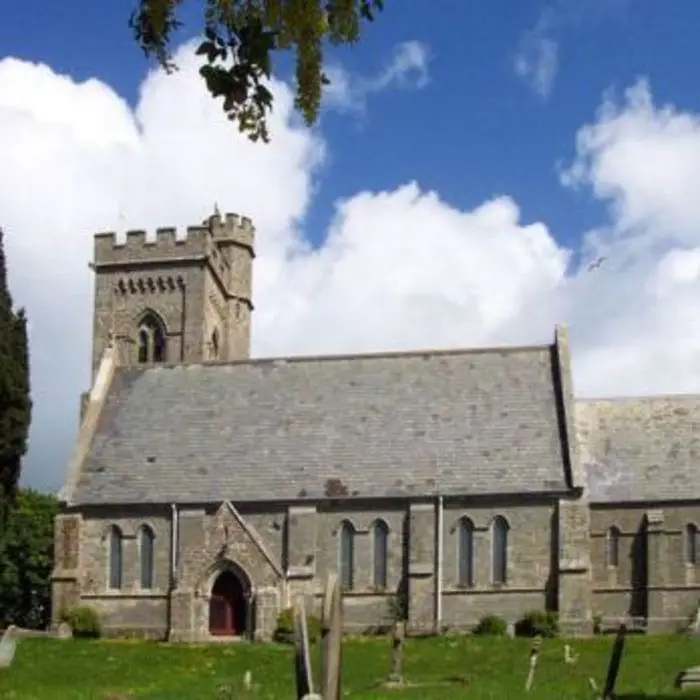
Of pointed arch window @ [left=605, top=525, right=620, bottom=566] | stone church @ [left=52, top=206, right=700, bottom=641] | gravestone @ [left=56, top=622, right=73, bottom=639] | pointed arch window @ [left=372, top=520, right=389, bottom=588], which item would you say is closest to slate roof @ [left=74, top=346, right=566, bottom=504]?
stone church @ [left=52, top=206, right=700, bottom=641]

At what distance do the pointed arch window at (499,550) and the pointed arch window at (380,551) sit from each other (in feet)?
12.7

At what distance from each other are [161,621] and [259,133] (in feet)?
178

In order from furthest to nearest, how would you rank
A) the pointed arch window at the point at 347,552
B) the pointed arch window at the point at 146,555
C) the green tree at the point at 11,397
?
1. the pointed arch window at the point at 146,555
2. the pointed arch window at the point at 347,552
3. the green tree at the point at 11,397

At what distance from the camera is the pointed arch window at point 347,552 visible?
192 feet

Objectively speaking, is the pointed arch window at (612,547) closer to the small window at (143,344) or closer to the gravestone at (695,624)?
the gravestone at (695,624)

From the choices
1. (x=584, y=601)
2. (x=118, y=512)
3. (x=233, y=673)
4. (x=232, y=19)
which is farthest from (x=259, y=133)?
(x=118, y=512)

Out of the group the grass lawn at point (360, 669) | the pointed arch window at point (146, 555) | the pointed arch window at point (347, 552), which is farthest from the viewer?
the pointed arch window at point (146, 555)

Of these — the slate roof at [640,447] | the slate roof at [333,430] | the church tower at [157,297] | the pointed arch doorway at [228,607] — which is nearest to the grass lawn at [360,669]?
the pointed arch doorway at [228,607]

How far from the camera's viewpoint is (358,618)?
191 feet

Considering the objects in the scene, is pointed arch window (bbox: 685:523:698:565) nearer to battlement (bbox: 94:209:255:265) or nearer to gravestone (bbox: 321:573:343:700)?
battlement (bbox: 94:209:255:265)

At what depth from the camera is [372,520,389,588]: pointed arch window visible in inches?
2296

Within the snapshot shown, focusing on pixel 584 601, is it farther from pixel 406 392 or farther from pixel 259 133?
pixel 259 133

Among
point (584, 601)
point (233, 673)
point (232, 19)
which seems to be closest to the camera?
point (232, 19)

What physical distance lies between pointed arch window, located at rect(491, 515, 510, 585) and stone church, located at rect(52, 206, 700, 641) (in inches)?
2.8
